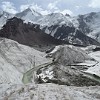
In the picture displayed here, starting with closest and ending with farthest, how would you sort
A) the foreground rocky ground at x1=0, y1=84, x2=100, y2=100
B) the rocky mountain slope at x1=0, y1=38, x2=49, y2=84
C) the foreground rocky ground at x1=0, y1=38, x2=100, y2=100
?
the foreground rocky ground at x1=0, y1=84, x2=100, y2=100 → the foreground rocky ground at x1=0, y1=38, x2=100, y2=100 → the rocky mountain slope at x1=0, y1=38, x2=49, y2=84

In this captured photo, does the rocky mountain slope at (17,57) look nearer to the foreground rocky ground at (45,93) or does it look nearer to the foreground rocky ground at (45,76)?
the foreground rocky ground at (45,76)

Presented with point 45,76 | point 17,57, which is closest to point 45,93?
point 45,76

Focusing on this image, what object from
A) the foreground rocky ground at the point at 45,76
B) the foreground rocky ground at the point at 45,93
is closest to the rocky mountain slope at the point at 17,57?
the foreground rocky ground at the point at 45,76

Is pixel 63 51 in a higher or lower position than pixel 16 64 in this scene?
higher

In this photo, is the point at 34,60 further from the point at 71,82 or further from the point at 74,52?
the point at 71,82

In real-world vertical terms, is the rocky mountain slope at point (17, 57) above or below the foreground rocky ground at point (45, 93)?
above

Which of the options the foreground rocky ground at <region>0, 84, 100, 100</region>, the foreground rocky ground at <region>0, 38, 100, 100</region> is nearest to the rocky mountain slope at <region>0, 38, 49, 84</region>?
the foreground rocky ground at <region>0, 38, 100, 100</region>

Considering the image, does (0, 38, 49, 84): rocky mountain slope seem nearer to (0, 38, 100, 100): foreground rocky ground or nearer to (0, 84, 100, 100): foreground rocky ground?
(0, 38, 100, 100): foreground rocky ground

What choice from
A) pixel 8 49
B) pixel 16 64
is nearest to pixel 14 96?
pixel 16 64

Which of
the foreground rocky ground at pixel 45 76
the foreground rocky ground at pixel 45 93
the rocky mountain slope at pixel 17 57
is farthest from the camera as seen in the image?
the rocky mountain slope at pixel 17 57

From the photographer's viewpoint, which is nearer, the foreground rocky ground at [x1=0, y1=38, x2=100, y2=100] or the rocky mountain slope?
the foreground rocky ground at [x1=0, y1=38, x2=100, y2=100]

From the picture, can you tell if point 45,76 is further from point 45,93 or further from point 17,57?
point 45,93
